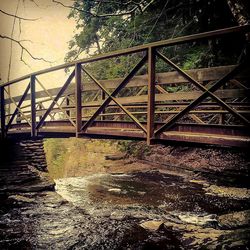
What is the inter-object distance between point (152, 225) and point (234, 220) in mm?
1608

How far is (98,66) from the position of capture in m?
15.5

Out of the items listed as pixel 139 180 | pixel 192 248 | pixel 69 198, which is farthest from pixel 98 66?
pixel 192 248

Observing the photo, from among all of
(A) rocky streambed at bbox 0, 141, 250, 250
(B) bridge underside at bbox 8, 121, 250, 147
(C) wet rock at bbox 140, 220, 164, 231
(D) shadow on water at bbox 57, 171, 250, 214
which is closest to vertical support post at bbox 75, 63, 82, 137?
(B) bridge underside at bbox 8, 121, 250, 147

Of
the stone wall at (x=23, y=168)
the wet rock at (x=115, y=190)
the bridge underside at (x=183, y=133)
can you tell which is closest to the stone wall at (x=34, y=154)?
the stone wall at (x=23, y=168)

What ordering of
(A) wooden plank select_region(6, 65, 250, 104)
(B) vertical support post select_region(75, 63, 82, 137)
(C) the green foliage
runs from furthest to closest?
(C) the green foliage < (A) wooden plank select_region(6, 65, 250, 104) < (B) vertical support post select_region(75, 63, 82, 137)

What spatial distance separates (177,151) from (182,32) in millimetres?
4738

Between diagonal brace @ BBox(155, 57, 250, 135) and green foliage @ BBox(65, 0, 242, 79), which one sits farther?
green foliage @ BBox(65, 0, 242, 79)

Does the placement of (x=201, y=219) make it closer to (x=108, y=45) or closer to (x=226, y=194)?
(x=226, y=194)

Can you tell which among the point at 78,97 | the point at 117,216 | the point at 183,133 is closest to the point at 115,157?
the point at 117,216

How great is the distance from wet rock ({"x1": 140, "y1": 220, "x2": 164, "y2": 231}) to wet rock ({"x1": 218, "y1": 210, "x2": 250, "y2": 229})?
1.20 metres

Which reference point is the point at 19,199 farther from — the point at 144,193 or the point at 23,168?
the point at 144,193

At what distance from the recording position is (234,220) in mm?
5355

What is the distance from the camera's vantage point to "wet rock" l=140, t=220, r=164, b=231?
17.1 feet

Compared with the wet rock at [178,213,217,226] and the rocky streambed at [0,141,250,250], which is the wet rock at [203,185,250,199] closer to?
the rocky streambed at [0,141,250,250]
